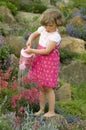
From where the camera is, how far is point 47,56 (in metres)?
6.95

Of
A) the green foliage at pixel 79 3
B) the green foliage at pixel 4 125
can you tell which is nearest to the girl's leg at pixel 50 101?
the green foliage at pixel 4 125

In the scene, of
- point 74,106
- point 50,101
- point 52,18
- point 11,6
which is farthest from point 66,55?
point 11,6

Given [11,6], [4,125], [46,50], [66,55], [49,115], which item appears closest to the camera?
[4,125]

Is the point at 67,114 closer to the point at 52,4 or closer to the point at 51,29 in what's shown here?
the point at 51,29

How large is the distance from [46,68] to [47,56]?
6.8 inches

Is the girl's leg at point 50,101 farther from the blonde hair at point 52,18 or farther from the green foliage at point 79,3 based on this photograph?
the green foliage at point 79,3

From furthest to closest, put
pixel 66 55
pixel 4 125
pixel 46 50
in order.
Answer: pixel 66 55 < pixel 46 50 < pixel 4 125

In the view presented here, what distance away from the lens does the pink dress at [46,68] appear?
6.96 meters

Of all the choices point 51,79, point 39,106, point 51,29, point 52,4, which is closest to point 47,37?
point 51,29

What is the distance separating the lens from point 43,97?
716 centimetres

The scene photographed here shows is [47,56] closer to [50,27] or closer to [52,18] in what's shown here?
[50,27]

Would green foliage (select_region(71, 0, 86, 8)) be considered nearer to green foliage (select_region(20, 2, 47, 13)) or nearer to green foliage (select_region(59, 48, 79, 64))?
green foliage (select_region(20, 2, 47, 13))

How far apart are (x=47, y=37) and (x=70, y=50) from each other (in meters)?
6.04

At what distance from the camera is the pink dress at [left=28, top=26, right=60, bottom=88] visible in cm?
696
